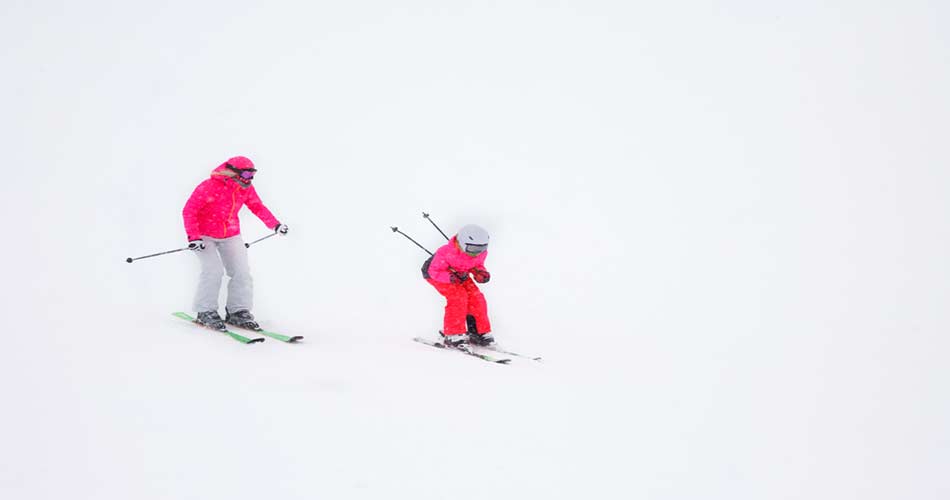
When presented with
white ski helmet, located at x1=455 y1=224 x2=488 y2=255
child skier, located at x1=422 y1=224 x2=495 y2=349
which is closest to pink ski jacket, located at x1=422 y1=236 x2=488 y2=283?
child skier, located at x1=422 y1=224 x2=495 y2=349

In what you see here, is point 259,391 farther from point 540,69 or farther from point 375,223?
point 540,69

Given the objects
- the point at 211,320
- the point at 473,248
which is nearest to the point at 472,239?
the point at 473,248

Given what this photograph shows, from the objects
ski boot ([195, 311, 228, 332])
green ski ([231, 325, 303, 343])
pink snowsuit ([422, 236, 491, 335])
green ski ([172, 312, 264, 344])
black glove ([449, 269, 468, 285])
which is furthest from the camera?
black glove ([449, 269, 468, 285])

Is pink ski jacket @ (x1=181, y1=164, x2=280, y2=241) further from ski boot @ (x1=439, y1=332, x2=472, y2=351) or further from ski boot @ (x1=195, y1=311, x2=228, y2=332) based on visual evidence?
ski boot @ (x1=439, y1=332, x2=472, y2=351)

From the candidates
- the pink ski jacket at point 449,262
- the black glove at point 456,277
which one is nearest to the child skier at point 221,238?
the pink ski jacket at point 449,262

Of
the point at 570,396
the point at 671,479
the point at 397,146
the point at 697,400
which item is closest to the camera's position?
the point at 671,479

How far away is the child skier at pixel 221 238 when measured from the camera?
23.3 feet

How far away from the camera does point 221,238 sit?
7406 millimetres

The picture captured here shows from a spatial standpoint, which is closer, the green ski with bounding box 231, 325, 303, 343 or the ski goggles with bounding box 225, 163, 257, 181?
the green ski with bounding box 231, 325, 303, 343

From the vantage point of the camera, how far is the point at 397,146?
3256cm

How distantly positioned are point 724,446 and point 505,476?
1.91 metres

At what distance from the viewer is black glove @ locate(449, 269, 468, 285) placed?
25.5ft

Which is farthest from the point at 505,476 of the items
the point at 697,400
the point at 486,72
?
the point at 486,72

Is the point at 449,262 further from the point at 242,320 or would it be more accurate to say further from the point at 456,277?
the point at 242,320
